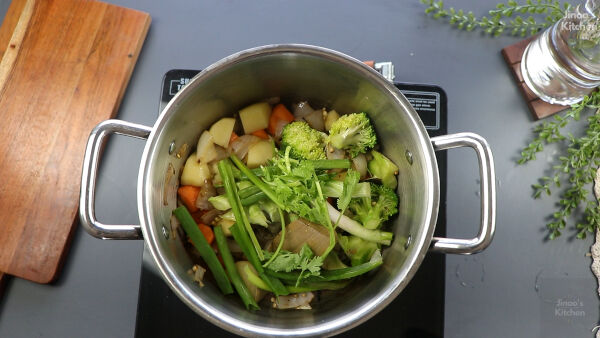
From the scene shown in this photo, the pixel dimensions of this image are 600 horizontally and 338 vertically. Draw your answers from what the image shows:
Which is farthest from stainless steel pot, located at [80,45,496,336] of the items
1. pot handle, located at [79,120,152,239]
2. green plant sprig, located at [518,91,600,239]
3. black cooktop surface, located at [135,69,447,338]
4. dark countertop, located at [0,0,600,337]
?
green plant sprig, located at [518,91,600,239]

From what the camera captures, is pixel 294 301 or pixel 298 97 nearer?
pixel 294 301

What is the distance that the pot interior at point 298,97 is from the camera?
995 mm

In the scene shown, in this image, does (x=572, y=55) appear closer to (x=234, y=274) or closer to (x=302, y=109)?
(x=302, y=109)

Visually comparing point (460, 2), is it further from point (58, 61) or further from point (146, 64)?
point (58, 61)

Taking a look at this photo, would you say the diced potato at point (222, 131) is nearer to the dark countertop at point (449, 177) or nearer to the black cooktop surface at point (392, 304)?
the black cooktop surface at point (392, 304)

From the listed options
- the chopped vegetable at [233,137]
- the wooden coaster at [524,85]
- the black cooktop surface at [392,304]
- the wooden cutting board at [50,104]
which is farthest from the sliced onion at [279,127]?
the wooden coaster at [524,85]

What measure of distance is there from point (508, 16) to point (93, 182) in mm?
1441

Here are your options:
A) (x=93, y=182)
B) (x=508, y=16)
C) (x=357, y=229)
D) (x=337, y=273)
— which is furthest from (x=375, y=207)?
(x=508, y=16)

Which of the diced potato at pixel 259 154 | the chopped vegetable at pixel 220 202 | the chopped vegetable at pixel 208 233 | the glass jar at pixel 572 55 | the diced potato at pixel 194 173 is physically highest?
the glass jar at pixel 572 55

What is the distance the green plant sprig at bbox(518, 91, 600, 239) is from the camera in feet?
4.88

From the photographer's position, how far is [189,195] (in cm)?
122

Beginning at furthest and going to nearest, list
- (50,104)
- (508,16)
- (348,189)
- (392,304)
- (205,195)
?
(508,16), (50,104), (392,304), (205,195), (348,189)

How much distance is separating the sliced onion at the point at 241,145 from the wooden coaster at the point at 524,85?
953 millimetres

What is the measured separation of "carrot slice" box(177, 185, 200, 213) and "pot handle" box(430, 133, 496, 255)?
62cm
